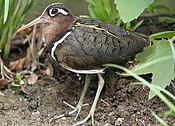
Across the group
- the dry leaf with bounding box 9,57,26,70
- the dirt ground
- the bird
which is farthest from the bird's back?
the dry leaf with bounding box 9,57,26,70

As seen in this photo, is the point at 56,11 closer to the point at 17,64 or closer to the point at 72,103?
the point at 72,103

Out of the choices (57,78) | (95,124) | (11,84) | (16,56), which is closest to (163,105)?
(95,124)

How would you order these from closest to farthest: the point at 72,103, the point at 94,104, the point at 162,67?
the point at 162,67, the point at 94,104, the point at 72,103

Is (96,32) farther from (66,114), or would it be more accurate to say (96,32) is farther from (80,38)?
(66,114)

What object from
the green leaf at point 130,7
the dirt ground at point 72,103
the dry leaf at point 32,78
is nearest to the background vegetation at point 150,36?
the green leaf at point 130,7

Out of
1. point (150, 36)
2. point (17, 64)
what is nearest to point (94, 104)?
point (150, 36)

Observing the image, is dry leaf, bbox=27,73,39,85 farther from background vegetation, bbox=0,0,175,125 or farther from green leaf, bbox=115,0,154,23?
green leaf, bbox=115,0,154,23
